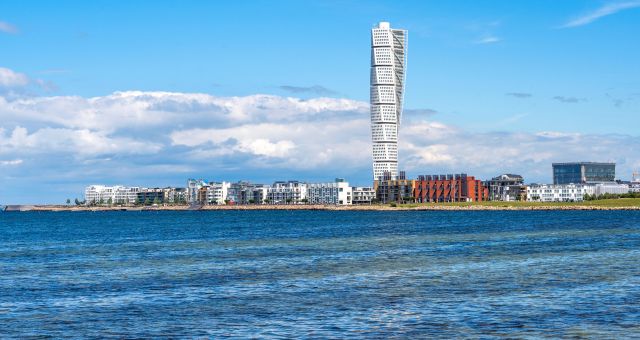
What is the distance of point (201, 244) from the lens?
8838cm

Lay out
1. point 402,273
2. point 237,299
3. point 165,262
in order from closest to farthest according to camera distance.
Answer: point 237,299 < point 402,273 < point 165,262

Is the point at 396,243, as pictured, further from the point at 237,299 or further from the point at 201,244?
the point at 237,299

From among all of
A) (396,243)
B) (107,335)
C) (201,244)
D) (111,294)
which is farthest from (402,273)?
(201,244)

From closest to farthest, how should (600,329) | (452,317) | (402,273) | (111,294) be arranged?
1. (600,329)
2. (452,317)
3. (111,294)
4. (402,273)

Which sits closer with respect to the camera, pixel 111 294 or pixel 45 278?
pixel 111 294

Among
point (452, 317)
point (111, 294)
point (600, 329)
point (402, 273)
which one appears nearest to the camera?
point (600, 329)

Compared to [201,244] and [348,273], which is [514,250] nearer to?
[348,273]

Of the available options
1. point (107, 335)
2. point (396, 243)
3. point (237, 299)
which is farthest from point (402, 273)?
point (396, 243)

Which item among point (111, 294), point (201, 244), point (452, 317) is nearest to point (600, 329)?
point (452, 317)

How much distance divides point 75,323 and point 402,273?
22917 mm

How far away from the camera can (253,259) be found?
209 ft

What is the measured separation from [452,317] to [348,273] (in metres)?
18.6

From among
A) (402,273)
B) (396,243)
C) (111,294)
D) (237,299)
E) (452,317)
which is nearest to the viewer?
(452,317)

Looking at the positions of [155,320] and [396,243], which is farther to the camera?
[396,243]
